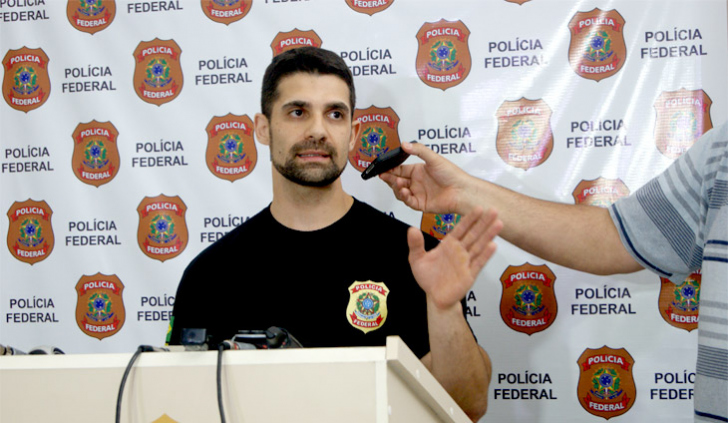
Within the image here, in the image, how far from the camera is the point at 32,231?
2322 mm

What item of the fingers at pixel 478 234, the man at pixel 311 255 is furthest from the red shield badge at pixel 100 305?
the fingers at pixel 478 234

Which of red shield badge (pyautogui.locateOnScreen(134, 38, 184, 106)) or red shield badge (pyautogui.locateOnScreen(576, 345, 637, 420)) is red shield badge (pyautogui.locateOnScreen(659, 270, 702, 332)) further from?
red shield badge (pyautogui.locateOnScreen(134, 38, 184, 106))

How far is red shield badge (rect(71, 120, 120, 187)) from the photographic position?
90.4 inches

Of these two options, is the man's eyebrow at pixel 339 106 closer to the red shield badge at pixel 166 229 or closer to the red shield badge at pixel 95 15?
the red shield badge at pixel 166 229

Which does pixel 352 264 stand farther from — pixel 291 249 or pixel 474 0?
Result: pixel 474 0

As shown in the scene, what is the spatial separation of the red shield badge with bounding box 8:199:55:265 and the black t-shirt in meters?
0.75

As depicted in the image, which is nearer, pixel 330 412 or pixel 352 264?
pixel 330 412

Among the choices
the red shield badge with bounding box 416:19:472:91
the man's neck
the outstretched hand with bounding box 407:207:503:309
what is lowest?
the outstretched hand with bounding box 407:207:503:309

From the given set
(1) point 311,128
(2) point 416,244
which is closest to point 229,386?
(2) point 416,244

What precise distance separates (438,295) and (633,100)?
1231 mm

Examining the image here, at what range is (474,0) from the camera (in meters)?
2.16

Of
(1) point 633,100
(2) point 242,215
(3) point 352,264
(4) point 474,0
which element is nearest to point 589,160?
(1) point 633,100

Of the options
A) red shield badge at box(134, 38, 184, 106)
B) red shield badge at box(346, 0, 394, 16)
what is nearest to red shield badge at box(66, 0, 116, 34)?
red shield badge at box(134, 38, 184, 106)

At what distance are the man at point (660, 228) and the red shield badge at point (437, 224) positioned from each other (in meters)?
0.56
